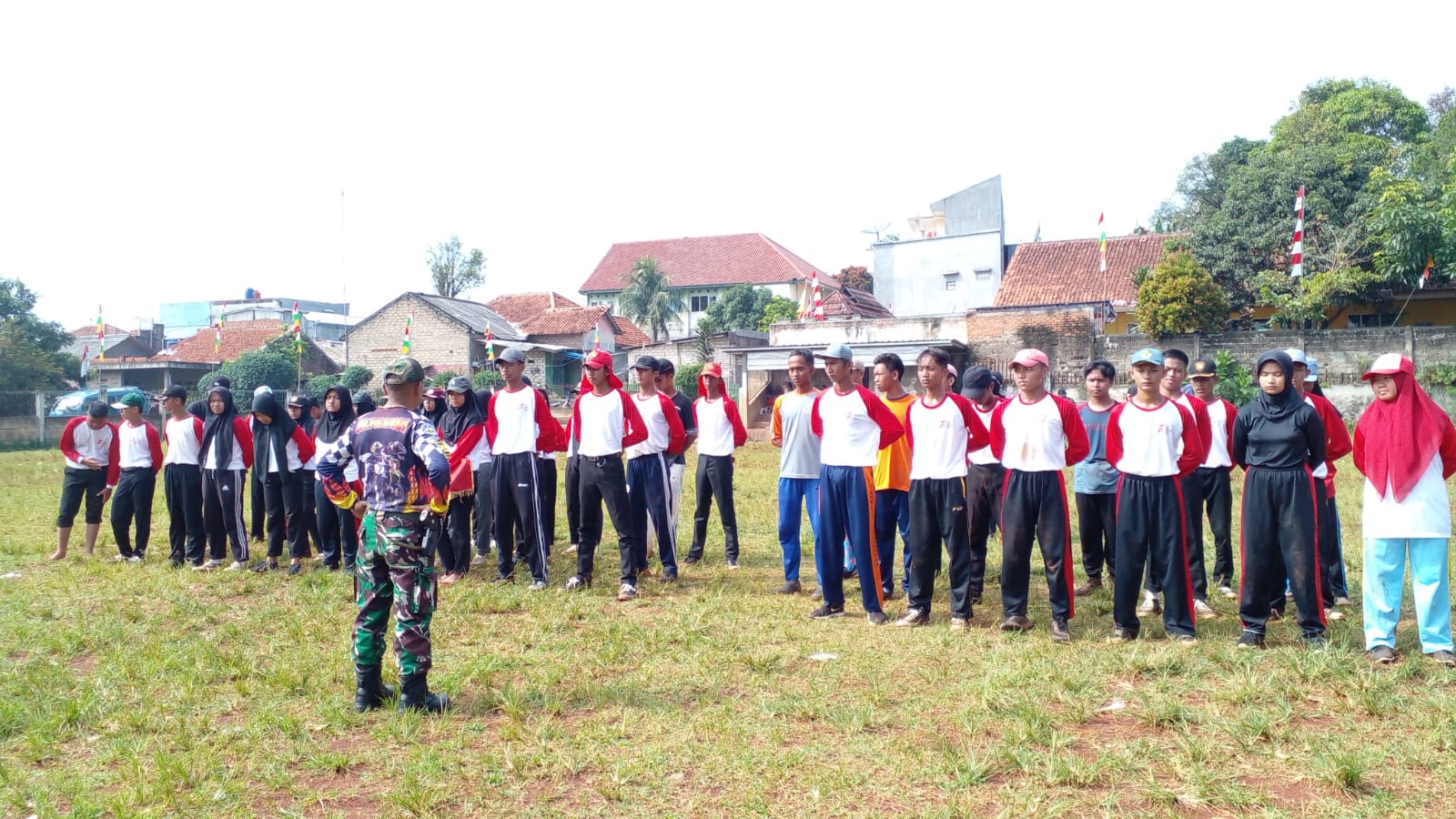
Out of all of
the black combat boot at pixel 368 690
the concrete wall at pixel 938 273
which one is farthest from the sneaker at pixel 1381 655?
the concrete wall at pixel 938 273

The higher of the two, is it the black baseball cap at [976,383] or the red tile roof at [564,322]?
the red tile roof at [564,322]

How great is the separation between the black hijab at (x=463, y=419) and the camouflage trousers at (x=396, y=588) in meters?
4.05

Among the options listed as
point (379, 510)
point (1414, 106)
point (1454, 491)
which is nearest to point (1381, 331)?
point (1454, 491)

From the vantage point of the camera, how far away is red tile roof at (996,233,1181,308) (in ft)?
112

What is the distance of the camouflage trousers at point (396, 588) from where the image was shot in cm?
536

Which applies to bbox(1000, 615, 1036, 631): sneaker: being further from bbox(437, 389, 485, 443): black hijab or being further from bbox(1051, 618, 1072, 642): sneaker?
bbox(437, 389, 485, 443): black hijab

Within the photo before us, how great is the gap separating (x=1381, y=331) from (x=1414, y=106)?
1593 cm

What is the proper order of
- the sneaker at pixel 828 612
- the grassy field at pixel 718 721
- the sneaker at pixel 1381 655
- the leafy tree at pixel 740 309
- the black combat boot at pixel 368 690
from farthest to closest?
the leafy tree at pixel 740 309 → the sneaker at pixel 828 612 → the sneaker at pixel 1381 655 → the black combat boot at pixel 368 690 → the grassy field at pixel 718 721

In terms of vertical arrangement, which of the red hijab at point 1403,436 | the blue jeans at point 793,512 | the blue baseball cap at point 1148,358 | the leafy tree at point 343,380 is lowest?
the blue jeans at point 793,512

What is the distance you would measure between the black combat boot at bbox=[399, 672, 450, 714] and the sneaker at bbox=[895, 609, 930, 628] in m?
3.27

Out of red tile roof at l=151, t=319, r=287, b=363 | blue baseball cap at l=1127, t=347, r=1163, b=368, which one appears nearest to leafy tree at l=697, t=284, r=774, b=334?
red tile roof at l=151, t=319, r=287, b=363

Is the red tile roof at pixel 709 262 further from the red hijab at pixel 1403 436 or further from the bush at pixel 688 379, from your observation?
the red hijab at pixel 1403 436

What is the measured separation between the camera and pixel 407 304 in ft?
140

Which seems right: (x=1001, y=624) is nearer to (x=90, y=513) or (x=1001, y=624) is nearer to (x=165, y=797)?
(x=165, y=797)
